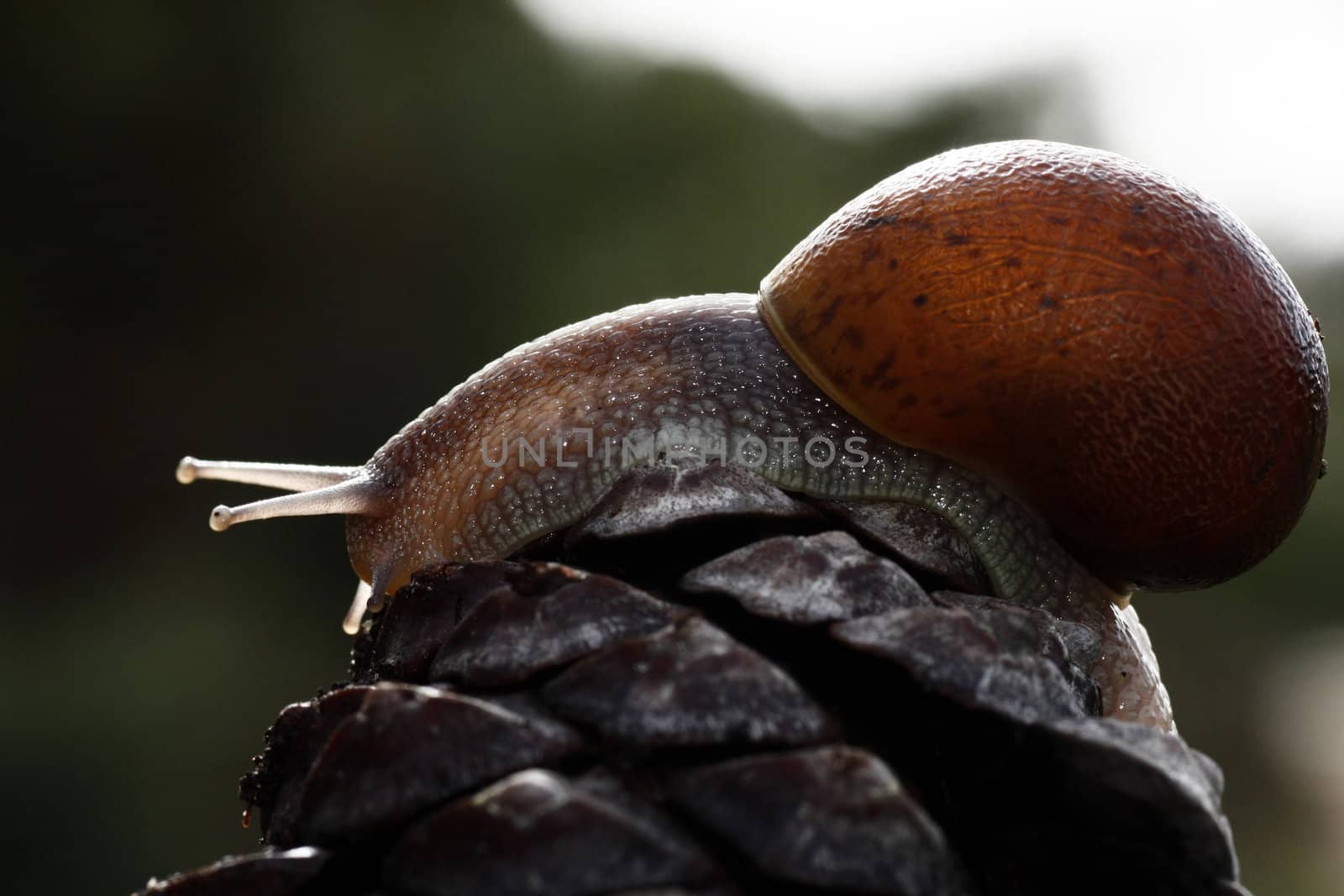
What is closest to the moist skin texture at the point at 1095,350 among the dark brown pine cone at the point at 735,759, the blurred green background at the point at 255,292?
the dark brown pine cone at the point at 735,759

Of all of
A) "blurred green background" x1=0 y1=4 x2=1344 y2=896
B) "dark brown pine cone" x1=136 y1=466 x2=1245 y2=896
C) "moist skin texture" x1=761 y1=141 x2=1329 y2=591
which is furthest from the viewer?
"blurred green background" x1=0 y1=4 x2=1344 y2=896

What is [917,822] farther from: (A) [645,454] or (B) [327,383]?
(B) [327,383]

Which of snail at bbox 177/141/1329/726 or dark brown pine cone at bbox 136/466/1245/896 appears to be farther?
snail at bbox 177/141/1329/726

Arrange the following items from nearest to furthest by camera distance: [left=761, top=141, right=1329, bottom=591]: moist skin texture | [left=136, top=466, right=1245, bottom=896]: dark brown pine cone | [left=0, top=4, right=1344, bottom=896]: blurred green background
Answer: [left=136, top=466, right=1245, bottom=896]: dark brown pine cone
[left=761, top=141, right=1329, bottom=591]: moist skin texture
[left=0, top=4, right=1344, bottom=896]: blurred green background

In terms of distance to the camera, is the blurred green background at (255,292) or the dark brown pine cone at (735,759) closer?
the dark brown pine cone at (735,759)

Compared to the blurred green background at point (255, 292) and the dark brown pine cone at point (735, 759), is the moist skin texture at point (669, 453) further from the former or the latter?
the blurred green background at point (255, 292)

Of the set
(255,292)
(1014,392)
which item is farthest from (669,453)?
(255,292)

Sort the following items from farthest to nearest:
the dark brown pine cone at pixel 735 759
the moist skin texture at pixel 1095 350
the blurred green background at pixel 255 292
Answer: the blurred green background at pixel 255 292 < the moist skin texture at pixel 1095 350 < the dark brown pine cone at pixel 735 759

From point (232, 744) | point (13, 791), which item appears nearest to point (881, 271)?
point (232, 744)

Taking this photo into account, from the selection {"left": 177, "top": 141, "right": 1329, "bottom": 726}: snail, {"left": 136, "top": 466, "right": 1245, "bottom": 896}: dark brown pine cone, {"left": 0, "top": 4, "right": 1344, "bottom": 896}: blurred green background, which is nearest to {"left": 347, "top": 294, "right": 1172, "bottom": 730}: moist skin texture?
A: {"left": 177, "top": 141, "right": 1329, "bottom": 726}: snail

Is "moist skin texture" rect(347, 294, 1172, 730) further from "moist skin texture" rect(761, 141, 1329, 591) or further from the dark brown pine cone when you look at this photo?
the dark brown pine cone
